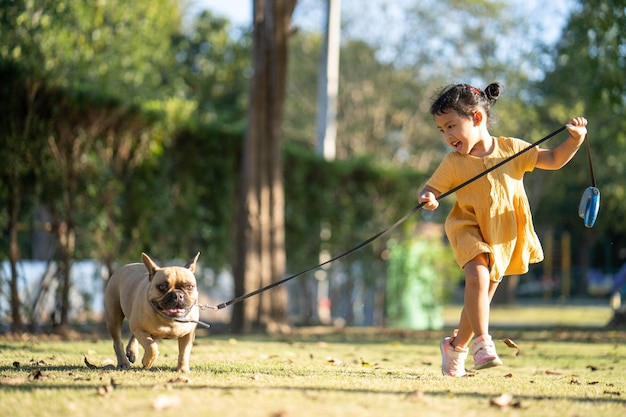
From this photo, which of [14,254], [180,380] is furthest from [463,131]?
[14,254]

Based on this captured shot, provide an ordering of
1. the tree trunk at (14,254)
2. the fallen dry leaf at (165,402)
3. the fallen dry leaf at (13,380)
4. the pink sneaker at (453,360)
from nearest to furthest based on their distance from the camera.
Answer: the fallen dry leaf at (165,402), the fallen dry leaf at (13,380), the pink sneaker at (453,360), the tree trunk at (14,254)

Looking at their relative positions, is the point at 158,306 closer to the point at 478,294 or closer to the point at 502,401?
the point at 478,294

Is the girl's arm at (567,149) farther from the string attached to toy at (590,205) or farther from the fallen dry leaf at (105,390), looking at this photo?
Result: the fallen dry leaf at (105,390)

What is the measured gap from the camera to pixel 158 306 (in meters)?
5.89

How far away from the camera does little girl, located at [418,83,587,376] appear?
625 centimetres

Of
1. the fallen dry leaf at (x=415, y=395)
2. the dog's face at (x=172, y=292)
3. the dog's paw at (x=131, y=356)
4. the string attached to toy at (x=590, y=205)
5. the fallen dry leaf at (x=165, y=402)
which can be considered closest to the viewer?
the fallen dry leaf at (x=165, y=402)

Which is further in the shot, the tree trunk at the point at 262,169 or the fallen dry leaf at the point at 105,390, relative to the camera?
the tree trunk at the point at 262,169

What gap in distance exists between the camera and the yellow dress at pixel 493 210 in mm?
6305

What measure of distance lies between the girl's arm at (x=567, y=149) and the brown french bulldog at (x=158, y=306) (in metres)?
2.46

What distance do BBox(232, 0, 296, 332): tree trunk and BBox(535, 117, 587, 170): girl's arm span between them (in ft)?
24.8

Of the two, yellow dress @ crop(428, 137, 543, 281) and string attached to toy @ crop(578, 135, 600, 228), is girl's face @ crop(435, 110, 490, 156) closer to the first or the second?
yellow dress @ crop(428, 137, 543, 281)

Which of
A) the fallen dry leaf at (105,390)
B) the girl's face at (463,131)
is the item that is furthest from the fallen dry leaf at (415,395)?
the girl's face at (463,131)

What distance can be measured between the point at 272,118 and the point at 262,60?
853mm

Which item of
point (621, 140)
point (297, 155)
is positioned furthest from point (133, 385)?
point (621, 140)
